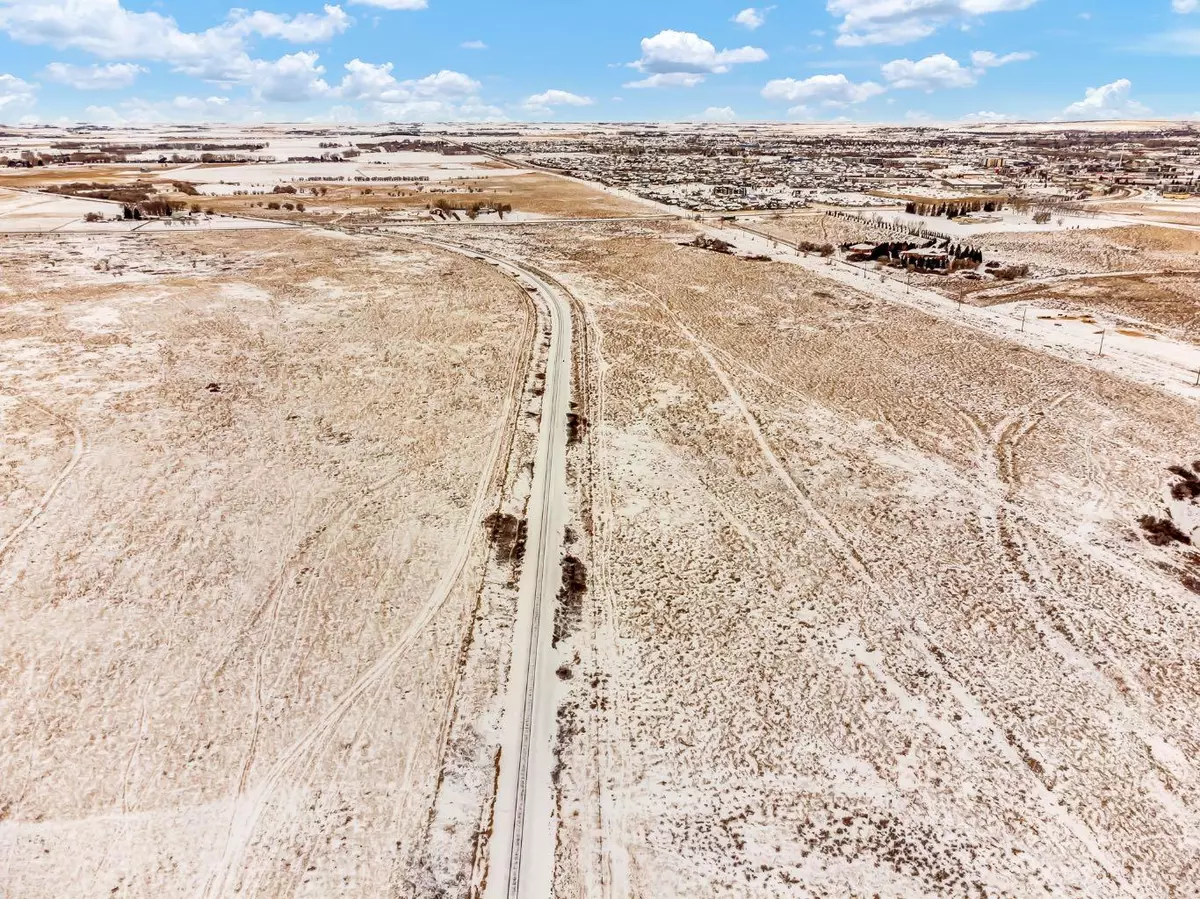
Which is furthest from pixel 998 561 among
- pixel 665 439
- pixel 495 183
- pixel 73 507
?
pixel 495 183

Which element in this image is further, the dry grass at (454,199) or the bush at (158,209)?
the dry grass at (454,199)

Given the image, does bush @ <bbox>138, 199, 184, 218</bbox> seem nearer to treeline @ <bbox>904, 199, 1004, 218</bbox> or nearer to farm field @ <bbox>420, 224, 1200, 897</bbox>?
farm field @ <bbox>420, 224, 1200, 897</bbox>

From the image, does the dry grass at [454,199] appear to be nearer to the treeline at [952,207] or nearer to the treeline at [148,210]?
the treeline at [148,210]

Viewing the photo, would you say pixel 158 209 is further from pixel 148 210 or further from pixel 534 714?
pixel 534 714

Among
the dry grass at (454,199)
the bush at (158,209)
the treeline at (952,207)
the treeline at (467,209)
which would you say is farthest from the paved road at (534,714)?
the treeline at (952,207)

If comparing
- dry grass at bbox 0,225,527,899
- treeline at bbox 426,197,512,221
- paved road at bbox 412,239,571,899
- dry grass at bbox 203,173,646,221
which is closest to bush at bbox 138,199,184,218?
dry grass at bbox 203,173,646,221
